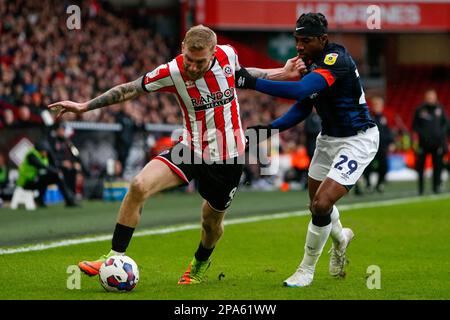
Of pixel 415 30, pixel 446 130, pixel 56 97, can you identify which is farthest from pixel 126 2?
pixel 446 130

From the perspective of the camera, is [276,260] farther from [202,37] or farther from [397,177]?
[397,177]

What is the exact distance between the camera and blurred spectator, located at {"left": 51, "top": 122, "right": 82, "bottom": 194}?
19500 millimetres

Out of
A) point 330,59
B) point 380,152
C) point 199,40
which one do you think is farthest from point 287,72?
point 380,152

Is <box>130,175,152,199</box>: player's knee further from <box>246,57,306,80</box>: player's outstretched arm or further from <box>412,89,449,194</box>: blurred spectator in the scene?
<box>412,89,449,194</box>: blurred spectator

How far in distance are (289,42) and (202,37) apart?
32194 mm

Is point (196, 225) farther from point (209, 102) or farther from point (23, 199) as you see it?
point (209, 102)

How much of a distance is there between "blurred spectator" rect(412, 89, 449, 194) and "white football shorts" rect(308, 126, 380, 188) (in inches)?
507

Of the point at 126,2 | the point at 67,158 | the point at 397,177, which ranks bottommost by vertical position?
the point at 397,177

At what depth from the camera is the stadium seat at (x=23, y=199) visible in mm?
17859

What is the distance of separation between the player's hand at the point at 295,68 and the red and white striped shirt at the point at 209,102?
1.45 feet

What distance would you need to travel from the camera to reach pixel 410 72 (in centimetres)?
4397

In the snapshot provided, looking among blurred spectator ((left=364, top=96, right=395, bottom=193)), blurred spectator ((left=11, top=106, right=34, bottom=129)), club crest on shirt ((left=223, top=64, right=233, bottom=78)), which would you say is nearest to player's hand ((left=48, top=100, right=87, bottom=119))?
club crest on shirt ((left=223, top=64, right=233, bottom=78))

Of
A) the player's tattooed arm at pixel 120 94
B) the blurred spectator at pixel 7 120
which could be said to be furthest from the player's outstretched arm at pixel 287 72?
the blurred spectator at pixel 7 120

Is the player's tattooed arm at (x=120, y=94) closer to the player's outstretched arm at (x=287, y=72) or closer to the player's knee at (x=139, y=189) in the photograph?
the player's knee at (x=139, y=189)
